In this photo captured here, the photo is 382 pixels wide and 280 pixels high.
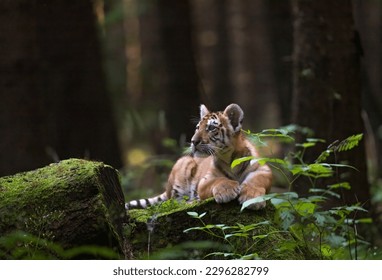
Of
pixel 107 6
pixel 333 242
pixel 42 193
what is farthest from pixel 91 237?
pixel 107 6

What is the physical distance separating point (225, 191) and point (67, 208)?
122 cm

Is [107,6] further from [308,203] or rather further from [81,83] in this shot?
[308,203]

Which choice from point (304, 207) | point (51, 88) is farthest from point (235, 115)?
point (51, 88)

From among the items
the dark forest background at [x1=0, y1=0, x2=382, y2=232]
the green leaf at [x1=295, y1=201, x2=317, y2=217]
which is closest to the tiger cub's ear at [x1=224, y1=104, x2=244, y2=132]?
the green leaf at [x1=295, y1=201, x2=317, y2=217]

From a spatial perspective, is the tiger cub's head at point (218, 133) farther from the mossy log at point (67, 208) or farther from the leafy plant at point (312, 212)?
the mossy log at point (67, 208)

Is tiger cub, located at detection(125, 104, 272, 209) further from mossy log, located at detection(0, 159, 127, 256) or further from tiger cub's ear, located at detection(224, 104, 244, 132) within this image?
mossy log, located at detection(0, 159, 127, 256)

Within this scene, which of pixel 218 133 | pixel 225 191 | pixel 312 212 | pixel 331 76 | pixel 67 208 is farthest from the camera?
pixel 331 76

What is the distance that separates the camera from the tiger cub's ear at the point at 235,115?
240 inches

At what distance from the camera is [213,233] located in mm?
5445

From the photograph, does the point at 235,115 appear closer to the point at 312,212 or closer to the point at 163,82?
the point at 312,212

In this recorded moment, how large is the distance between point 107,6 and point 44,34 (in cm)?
581

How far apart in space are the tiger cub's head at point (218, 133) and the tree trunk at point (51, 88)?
2928mm

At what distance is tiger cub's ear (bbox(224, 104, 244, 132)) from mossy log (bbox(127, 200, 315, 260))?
0.72m

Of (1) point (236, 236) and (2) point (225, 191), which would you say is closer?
(1) point (236, 236)
